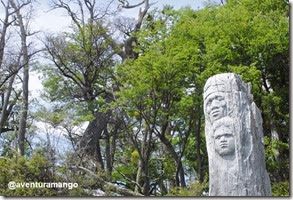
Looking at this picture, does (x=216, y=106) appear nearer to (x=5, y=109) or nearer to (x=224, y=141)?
(x=224, y=141)

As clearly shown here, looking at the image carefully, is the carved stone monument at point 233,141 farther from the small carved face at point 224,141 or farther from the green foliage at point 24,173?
the green foliage at point 24,173

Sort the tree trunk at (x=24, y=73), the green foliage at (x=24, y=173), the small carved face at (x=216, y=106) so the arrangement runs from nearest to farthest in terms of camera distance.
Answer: the small carved face at (x=216, y=106) < the green foliage at (x=24, y=173) < the tree trunk at (x=24, y=73)

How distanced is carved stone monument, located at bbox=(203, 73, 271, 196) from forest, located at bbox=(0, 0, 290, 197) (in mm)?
2496

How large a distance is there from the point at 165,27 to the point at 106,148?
116 inches

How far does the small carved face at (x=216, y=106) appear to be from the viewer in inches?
200

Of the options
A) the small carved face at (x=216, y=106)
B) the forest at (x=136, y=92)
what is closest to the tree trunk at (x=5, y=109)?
the forest at (x=136, y=92)

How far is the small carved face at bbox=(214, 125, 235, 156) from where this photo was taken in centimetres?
495

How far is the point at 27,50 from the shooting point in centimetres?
989

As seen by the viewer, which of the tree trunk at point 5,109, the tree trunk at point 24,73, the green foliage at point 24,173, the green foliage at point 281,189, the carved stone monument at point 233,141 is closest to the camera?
the carved stone monument at point 233,141

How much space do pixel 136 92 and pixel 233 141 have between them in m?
3.85

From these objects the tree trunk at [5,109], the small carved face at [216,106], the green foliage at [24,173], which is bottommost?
the green foliage at [24,173]

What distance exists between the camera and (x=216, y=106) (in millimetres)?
5105

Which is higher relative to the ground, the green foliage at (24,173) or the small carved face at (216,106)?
the small carved face at (216,106)

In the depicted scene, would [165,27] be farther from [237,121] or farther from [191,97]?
[237,121]
